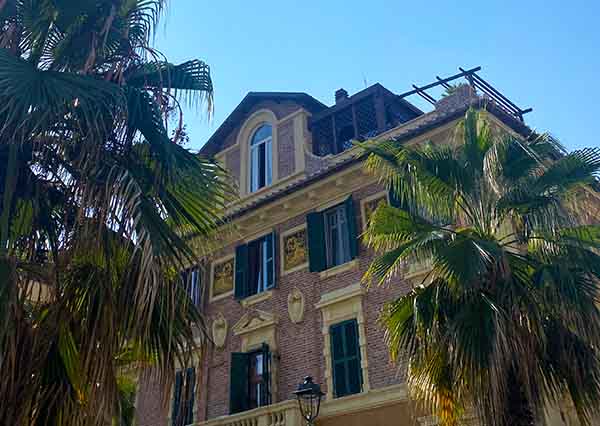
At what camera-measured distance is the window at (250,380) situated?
50.8ft

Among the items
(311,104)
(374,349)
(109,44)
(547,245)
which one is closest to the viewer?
(109,44)

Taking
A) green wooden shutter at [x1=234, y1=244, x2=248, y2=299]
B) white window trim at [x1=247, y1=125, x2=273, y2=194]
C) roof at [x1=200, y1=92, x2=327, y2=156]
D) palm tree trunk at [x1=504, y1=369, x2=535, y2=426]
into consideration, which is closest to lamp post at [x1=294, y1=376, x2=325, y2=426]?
green wooden shutter at [x1=234, y1=244, x2=248, y2=299]

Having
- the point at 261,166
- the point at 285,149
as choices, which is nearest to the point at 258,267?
the point at 261,166

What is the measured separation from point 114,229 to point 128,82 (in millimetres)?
2046

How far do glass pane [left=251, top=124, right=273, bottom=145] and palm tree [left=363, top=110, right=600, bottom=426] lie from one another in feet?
30.8

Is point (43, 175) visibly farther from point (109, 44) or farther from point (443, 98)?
point (443, 98)

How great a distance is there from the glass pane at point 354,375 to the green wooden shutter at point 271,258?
3.27 m

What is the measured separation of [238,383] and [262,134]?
764 centimetres

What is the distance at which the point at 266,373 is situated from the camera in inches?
612

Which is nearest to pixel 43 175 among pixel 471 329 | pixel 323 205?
pixel 471 329

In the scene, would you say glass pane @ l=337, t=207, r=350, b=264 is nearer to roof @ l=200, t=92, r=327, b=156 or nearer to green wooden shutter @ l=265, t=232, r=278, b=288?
green wooden shutter @ l=265, t=232, r=278, b=288

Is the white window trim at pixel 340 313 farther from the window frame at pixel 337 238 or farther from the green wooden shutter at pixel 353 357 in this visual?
the window frame at pixel 337 238

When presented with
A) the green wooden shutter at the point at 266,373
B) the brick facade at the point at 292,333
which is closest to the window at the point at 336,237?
the brick facade at the point at 292,333

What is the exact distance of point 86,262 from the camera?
674 centimetres
